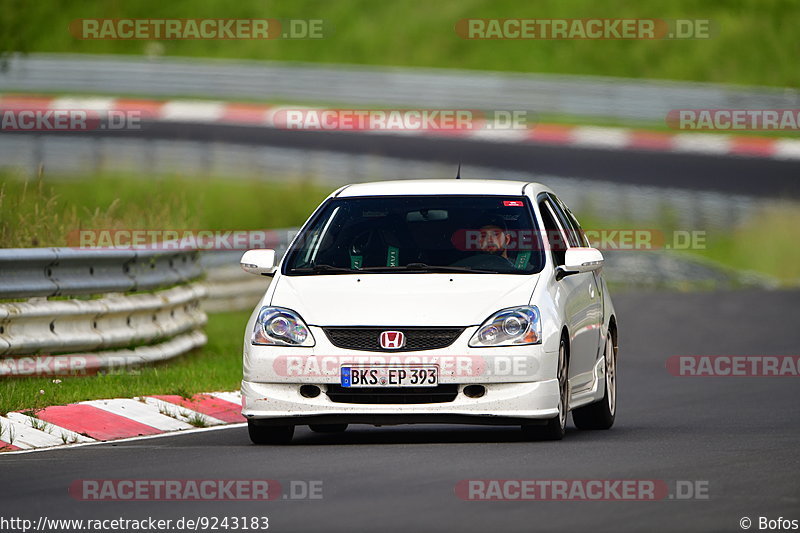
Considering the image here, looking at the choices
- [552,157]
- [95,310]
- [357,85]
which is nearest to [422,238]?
Result: [95,310]

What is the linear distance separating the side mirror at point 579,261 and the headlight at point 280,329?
1.74 meters

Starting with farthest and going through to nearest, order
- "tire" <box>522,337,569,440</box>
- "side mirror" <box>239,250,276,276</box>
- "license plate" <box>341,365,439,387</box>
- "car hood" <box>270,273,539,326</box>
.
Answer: "side mirror" <box>239,250,276,276</box> → "tire" <box>522,337,569,440</box> → "car hood" <box>270,273,539,326</box> → "license plate" <box>341,365,439,387</box>

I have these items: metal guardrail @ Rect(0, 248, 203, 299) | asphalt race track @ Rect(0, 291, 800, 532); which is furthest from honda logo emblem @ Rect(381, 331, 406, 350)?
metal guardrail @ Rect(0, 248, 203, 299)

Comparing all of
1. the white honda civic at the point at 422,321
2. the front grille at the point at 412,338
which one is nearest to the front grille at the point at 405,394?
the white honda civic at the point at 422,321

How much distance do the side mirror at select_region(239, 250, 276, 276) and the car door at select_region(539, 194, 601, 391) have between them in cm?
183

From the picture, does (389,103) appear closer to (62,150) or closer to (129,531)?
(62,150)

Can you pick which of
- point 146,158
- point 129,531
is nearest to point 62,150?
point 146,158

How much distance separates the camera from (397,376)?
10680 mm

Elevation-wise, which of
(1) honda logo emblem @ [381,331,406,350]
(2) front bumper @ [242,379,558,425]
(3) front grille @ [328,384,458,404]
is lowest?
(2) front bumper @ [242,379,558,425]

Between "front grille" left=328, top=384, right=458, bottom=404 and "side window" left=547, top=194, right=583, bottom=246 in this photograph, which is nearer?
"front grille" left=328, top=384, right=458, bottom=404

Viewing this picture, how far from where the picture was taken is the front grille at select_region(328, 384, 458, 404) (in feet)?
35.1

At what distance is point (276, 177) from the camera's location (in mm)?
32469

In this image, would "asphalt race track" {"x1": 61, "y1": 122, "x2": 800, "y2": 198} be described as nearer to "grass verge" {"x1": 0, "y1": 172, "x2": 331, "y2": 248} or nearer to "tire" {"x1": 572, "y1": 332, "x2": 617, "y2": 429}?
"grass verge" {"x1": 0, "y1": 172, "x2": 331, "y2": 248}

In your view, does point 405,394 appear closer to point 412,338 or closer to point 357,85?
point 412,338
